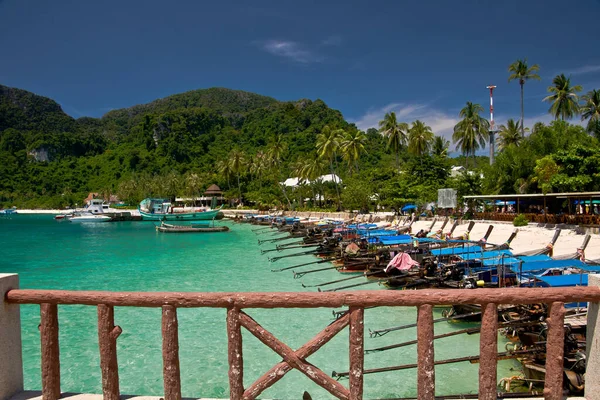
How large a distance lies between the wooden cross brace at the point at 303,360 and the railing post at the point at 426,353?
2.30 ft

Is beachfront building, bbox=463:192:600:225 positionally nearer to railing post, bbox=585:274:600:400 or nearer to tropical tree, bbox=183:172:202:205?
railing post, bbox=585:274:600:400

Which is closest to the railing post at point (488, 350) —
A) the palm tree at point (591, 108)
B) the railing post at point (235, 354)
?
the railing post at point (235, 354)

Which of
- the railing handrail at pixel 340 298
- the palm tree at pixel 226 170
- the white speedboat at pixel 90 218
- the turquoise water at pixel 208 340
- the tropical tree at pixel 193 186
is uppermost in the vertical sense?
the palm tree at pixel 226 170

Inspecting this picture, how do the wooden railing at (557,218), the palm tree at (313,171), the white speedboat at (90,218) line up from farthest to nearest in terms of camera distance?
the white speedboat at (90,218) → the palm tree at (313,171) → the wooden railing at (557,218)

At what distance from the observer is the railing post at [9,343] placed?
13.3ft

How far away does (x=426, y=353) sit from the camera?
12.6ft

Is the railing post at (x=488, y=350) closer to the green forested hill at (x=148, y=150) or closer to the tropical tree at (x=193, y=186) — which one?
the green forested hill at (x=148, y=150)

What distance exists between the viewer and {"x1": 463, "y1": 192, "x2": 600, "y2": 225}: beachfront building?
93.2 ft

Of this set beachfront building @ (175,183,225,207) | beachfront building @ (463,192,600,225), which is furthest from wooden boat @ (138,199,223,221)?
beachfront building @ (463,192,600,225)

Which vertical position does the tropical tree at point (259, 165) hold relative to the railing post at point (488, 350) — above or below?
above

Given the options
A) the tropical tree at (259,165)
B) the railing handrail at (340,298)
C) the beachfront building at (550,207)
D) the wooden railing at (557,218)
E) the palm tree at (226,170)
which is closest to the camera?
the railing handrail at (340,298)

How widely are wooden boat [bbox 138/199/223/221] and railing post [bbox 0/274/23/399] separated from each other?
225 feet

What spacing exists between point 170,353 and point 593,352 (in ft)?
13.6

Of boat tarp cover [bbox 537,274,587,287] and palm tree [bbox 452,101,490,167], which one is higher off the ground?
palm tree [bbox 452,101,490,167]
